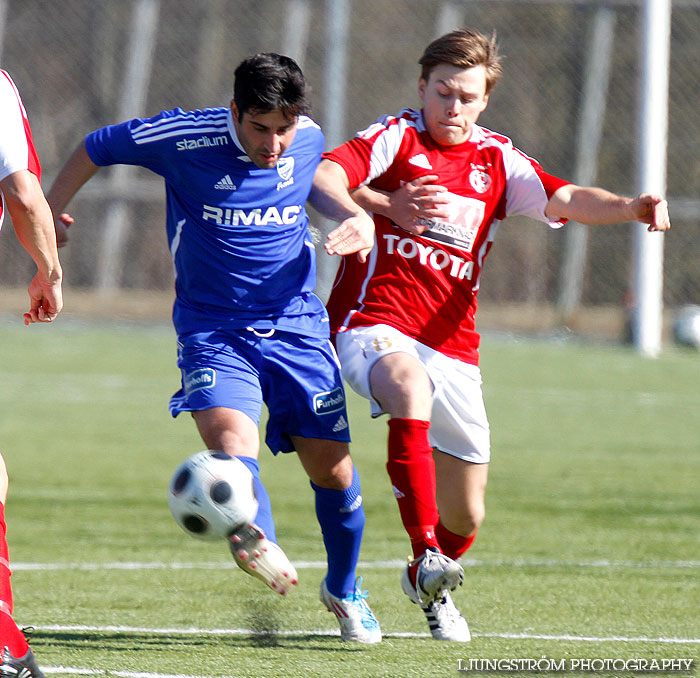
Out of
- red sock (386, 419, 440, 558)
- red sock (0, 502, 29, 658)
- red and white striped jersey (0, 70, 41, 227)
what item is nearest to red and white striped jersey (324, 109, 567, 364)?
red sock (386, 419, 440, 558)

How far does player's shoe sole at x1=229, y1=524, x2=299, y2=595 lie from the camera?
3545mm

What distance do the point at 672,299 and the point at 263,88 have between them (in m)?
11.5

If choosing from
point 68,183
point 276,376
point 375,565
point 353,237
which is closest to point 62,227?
point 68,183

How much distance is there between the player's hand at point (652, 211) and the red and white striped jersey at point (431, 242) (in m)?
0.37

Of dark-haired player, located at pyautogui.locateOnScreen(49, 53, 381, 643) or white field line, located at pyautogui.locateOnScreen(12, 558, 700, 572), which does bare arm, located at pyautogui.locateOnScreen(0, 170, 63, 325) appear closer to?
dark-haired player, located at pyautogui.locateOnScreen(49, 53, 381, 643)

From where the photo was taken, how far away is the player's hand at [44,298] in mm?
3342

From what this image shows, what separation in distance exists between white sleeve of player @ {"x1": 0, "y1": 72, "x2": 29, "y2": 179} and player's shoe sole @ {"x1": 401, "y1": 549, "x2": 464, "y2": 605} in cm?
166

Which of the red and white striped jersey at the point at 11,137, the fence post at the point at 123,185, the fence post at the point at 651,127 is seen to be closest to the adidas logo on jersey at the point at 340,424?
the red and white striped jersey at the point at 11,137

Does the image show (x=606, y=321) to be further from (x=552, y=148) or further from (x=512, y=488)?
(x=512, y=488)

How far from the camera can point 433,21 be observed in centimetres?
1527

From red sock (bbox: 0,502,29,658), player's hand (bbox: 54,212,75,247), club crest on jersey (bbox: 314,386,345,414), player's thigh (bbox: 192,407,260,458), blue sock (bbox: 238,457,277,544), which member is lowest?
red sock (bbox: 0,502,29,658)

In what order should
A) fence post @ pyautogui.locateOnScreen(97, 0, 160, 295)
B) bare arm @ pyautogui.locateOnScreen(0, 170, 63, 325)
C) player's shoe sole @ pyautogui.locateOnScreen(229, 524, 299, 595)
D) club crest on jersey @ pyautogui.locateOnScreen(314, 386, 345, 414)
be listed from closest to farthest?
bare arm @ pyautogui.locateOnScreen(0, 170, 63, 325) < player's shoe sole @ pyautogui.locateOnScreen(229, 524, 299, 595) < club crest on jersey @ pyautogui.locateOnScreen(314, 386, 345, 414) < fence post @ pyautogui.locateOnScreen(97, 0, 160, 295)

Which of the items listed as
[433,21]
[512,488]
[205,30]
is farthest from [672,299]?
Result: [512,488]

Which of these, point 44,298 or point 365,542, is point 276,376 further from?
point 365,542
